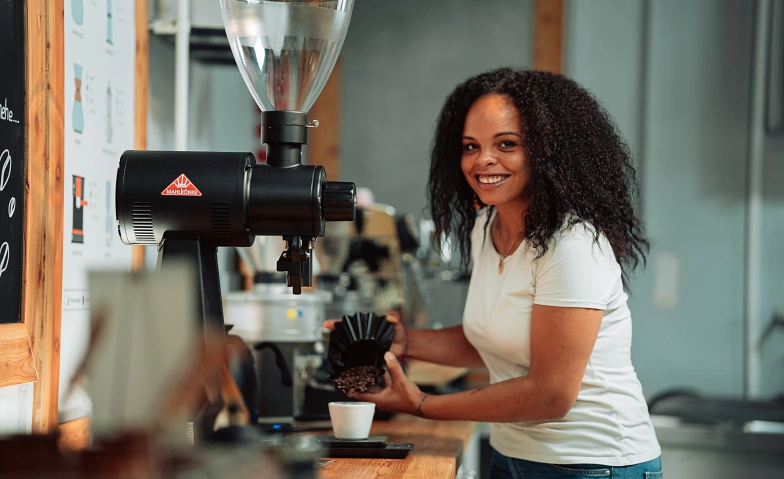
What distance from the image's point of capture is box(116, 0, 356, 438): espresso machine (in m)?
0.98

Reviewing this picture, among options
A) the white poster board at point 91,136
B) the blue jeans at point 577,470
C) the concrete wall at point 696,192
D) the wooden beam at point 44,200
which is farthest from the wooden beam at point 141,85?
the concrete wall at point 696,192

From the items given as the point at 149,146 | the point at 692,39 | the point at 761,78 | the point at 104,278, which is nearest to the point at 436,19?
the point at 692,39

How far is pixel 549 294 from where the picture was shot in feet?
4.23

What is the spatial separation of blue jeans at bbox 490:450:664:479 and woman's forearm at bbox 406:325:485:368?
238 mm

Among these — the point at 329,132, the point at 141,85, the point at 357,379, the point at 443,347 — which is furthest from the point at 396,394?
the point at 329,132

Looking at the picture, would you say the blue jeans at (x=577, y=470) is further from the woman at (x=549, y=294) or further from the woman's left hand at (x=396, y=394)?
the woman's left hand at (x=396, y=394)

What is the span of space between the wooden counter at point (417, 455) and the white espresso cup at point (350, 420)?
73 mm

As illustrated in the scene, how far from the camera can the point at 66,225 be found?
4.21 feet

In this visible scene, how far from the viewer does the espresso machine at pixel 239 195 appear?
3.22ft

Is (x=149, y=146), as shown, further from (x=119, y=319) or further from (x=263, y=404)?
(x=119, y=319)

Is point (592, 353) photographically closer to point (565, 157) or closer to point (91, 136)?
point (565, 157)

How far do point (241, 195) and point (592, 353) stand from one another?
2.24ft

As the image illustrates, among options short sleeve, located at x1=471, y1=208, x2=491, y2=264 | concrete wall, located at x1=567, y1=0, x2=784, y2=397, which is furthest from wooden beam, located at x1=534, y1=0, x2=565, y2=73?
short sleeve, located at x1=471, y1=208, x2=491, y2=264

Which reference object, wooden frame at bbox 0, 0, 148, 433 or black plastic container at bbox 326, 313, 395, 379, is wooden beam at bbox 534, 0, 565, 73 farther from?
wooden frame at bbox 0, 0, 148, 433
